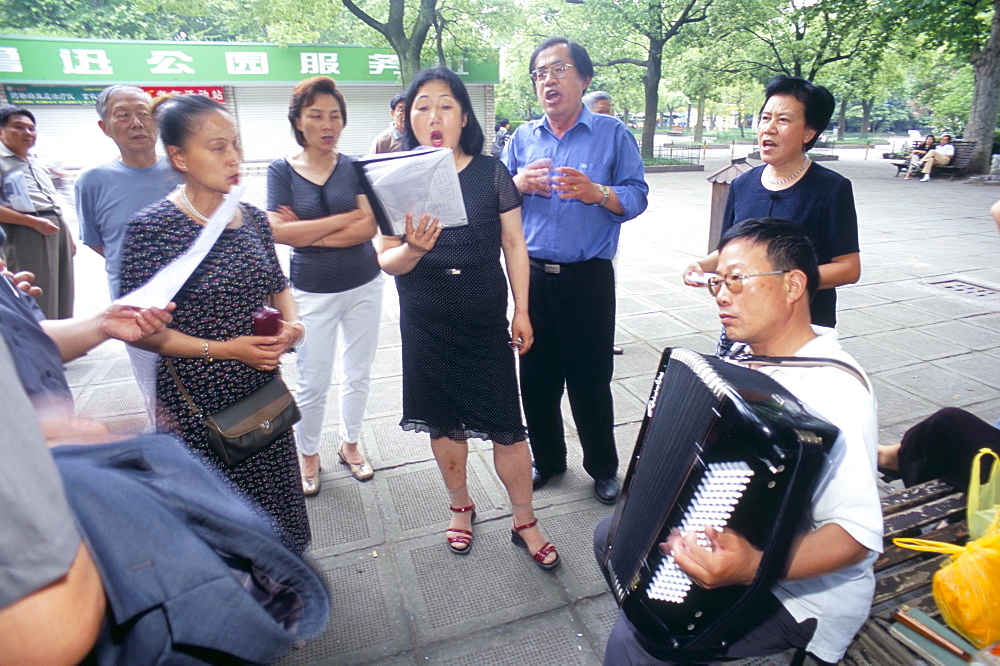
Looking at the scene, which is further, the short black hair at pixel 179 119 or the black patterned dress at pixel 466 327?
the black patterned dress at pixel 466 327

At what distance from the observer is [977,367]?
436 centimetres

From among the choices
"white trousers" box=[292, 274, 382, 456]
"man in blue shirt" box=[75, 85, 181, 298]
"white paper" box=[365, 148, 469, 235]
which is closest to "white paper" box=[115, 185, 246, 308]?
"white paper" box=[365, 148, 469, 235]

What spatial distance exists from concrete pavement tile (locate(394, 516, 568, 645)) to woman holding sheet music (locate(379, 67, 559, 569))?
123mm

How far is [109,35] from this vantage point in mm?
25547

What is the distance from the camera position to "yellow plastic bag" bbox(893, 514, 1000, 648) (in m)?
1.35

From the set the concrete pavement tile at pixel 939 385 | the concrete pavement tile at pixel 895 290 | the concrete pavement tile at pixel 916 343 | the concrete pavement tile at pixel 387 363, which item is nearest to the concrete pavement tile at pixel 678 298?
the concrete pavement tile at pixel 916 343

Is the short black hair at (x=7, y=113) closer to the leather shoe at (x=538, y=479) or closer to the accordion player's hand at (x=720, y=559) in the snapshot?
the leather shoe at (x=538, y=479)

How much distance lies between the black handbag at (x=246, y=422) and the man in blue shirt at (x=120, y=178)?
5.73 ft

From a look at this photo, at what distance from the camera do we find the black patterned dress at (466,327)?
226 centimetres

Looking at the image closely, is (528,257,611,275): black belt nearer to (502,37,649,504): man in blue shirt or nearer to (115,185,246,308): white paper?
(502,37,649,504): man in blue shirt

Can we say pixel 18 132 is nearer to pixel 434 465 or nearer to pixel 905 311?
pixel 434 465

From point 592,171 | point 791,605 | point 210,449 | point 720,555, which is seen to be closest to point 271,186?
point 210,449

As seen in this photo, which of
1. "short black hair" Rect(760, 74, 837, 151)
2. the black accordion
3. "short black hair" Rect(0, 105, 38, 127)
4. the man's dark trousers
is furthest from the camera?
"short black hair" Rect(0, 105, 38, 127)

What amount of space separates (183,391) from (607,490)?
6.60 feet
